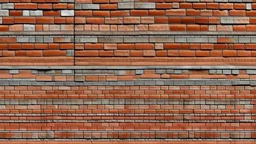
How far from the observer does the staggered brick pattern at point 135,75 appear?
12.0ft

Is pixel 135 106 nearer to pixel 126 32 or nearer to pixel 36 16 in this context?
pixel 126 32

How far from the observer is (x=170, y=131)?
366 centimetres

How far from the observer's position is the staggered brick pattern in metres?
→ 3.66

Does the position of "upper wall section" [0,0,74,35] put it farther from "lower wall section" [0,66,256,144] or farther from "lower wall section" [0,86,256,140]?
"lower wall section" [0,86,256,140]

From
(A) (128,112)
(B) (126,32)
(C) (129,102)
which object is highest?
(B) (126,32)

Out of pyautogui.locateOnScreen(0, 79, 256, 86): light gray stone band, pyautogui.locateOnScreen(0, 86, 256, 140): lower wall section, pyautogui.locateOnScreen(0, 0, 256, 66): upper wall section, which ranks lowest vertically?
pyautogui.locateOnScreen(0, 86, 256, 140): lower wall section

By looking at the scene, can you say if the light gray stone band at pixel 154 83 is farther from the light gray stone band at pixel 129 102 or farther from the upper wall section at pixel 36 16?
the upper wall section at pixel 36 16

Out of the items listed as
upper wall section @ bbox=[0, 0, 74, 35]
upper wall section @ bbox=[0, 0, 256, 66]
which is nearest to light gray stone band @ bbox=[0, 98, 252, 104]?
upper wall section @ bbox=[0, 0, 256, 66]

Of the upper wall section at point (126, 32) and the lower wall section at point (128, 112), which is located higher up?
the upper wall section at point (126, 32)

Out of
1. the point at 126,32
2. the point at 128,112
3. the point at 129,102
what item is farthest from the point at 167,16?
the point at 128,112

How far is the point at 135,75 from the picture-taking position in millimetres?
3674

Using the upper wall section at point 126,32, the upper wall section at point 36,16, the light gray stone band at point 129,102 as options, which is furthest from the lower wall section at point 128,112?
the upper wall section at point 36,16

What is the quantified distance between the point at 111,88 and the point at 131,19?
→ 87cm

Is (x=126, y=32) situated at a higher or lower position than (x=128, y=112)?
higher
